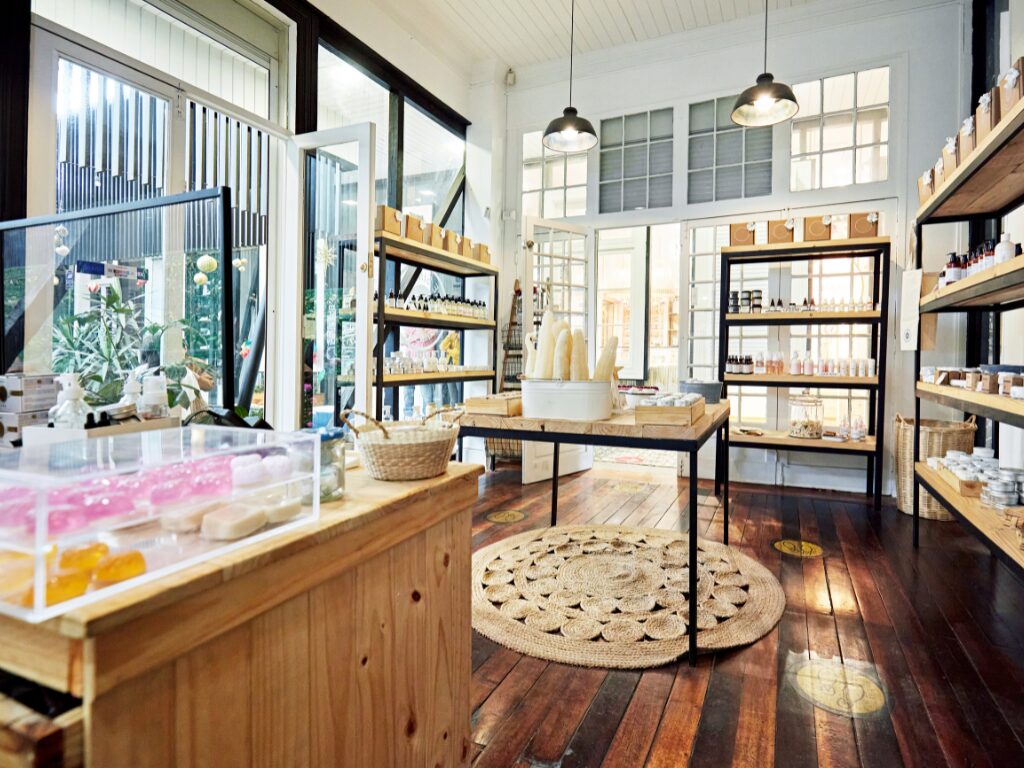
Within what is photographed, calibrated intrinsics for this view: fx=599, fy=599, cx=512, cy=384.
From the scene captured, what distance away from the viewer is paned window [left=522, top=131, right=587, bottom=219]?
211 inches

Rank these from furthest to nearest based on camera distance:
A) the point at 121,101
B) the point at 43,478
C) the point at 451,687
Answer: the point at 121,101 → the point at 451,687 → the point at 43,478

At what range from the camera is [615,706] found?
66.7 inches

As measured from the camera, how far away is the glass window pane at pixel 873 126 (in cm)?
428

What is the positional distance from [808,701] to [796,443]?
9.09 feet

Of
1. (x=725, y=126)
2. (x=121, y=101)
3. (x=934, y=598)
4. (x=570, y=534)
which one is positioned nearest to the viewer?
(x=934, y=598)

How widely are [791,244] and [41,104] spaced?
4.24 metres

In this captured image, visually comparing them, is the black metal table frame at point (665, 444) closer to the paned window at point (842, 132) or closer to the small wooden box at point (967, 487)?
the small wooden box at point (967, 487)

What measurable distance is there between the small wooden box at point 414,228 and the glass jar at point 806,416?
3.00 m

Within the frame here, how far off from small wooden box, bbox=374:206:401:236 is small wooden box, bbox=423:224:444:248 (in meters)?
0.31

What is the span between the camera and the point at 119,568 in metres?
0.63

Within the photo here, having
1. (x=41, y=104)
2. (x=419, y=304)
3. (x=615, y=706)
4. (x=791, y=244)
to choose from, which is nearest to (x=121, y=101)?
(x=41, y=104)

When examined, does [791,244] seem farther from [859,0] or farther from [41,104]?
[41,104]

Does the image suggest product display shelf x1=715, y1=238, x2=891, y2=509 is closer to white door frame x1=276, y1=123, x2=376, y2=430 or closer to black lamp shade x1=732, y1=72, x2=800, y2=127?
black lamp shade x1=732, y1=72, x2=800, y2=127

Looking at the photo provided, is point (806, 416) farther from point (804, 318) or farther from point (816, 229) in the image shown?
point (816, 229)
